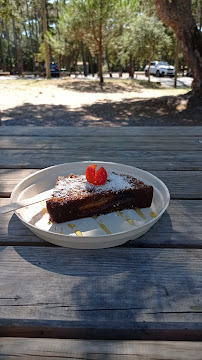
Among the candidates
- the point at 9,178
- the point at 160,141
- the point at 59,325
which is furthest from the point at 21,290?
the point at 160,141

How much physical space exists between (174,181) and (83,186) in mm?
659

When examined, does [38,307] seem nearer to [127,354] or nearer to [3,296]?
[3,296]

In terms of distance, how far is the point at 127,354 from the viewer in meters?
0.68

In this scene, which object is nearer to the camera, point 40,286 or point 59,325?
point 59,325

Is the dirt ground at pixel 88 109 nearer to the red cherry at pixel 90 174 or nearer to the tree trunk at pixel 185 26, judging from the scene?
the tree trunk at pixel 185 26

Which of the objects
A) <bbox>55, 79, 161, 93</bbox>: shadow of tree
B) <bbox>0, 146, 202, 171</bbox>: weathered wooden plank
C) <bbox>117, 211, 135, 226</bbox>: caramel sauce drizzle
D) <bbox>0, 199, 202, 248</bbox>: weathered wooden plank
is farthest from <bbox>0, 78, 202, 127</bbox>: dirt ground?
<bbox>117, 211, 135, 226</bbox>: caramel sauce drizzle

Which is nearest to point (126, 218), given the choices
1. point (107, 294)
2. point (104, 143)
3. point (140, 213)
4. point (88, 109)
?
point (140, 213)

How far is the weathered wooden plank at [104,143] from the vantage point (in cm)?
231

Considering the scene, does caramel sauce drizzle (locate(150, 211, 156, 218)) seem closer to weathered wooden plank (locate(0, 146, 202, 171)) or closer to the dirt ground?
weathered wooden plank (locate(0, 146, 202, 171))

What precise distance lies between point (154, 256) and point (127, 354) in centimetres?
37

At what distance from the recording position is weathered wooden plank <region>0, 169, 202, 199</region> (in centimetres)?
151

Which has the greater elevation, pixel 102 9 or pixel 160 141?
pixel 102 9

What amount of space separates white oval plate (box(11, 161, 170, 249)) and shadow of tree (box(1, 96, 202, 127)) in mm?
7806

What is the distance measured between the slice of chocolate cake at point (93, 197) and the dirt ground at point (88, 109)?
8.01 m
